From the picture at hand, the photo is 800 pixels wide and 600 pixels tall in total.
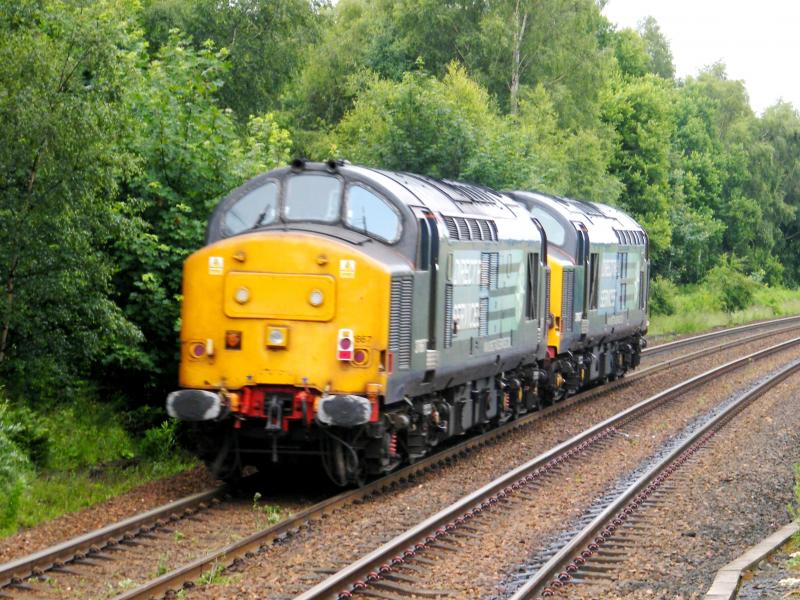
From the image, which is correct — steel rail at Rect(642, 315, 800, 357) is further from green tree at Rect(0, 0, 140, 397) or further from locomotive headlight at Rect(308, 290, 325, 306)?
locomotive headlight at Rect(308, 290, 325, 306)

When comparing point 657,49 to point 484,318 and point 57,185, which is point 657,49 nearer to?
point 484,318

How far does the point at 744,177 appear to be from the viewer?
224 ft

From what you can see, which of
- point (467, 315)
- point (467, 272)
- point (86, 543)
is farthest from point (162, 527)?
point (467, 272)

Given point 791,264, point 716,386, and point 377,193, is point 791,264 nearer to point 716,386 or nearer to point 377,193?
point 716,386

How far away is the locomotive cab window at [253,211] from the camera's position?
41.3 ft

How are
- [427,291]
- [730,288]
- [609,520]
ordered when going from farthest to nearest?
[730,288]
[427,291]
[609,520]

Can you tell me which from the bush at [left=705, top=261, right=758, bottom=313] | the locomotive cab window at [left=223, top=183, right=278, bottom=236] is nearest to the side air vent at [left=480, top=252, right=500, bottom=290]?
the locomotive cab window at [left=223, top=183, right=278, bottom=236]

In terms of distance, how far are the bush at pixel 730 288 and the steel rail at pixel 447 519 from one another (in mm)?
34306

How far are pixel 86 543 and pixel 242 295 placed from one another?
3000 mm

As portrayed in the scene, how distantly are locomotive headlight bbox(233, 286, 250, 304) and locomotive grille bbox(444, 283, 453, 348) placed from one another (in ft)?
8.51

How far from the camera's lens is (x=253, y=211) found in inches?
498

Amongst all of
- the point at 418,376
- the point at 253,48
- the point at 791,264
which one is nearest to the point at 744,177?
the point at 791,264

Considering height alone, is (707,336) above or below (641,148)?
below

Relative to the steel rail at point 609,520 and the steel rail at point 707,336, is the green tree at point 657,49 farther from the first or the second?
the steel rail at point 609,520
